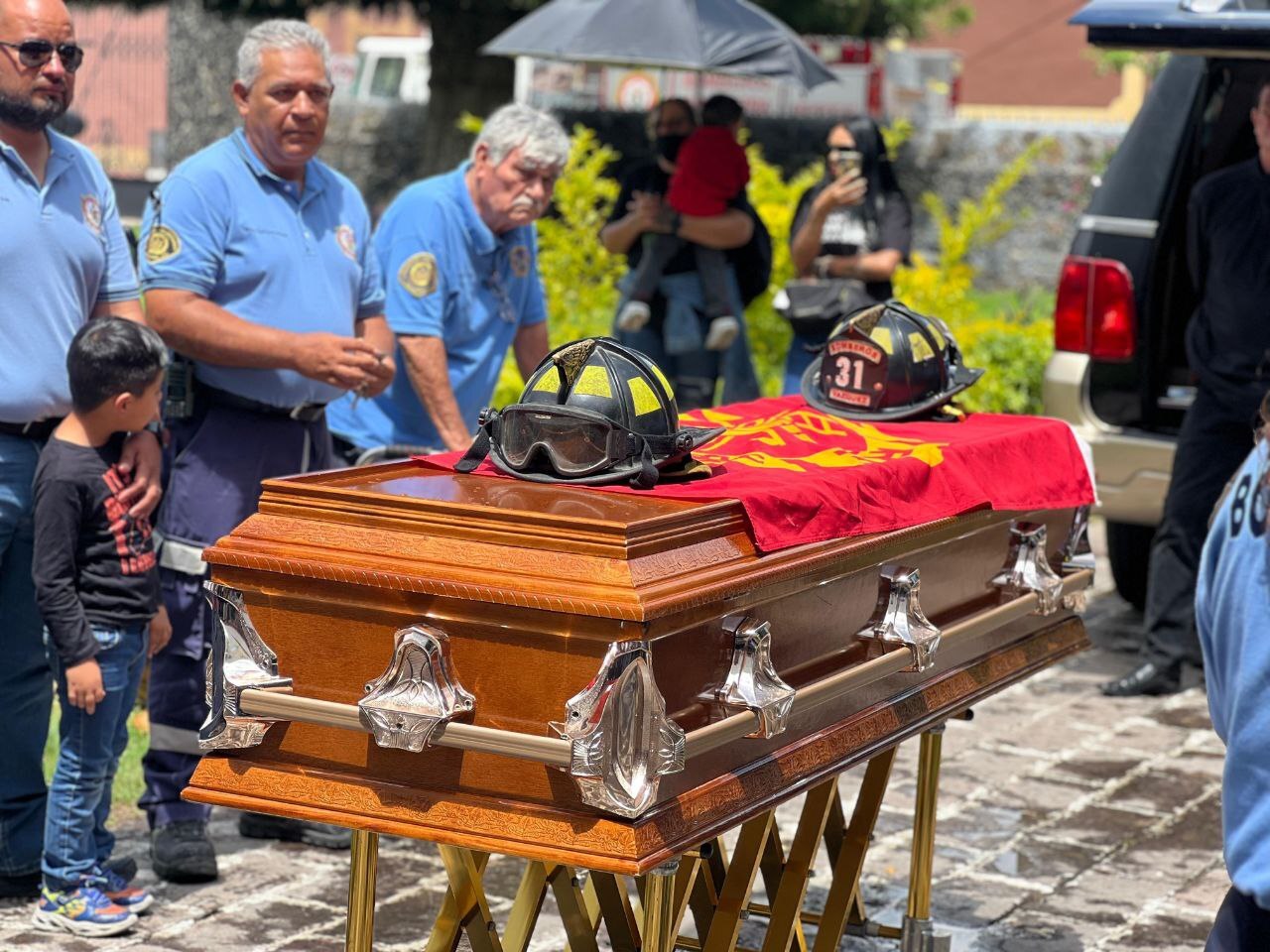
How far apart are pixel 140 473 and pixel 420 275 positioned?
115 centimetres

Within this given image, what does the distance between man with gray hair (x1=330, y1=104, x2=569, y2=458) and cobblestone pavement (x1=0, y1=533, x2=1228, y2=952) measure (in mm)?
1158

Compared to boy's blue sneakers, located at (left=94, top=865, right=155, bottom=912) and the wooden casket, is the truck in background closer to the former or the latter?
boy's blue sneakers, located at (left=94, top=865, right=155, bottom=912)

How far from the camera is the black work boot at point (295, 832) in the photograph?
5.07m

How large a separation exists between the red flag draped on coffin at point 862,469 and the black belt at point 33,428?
125 cm

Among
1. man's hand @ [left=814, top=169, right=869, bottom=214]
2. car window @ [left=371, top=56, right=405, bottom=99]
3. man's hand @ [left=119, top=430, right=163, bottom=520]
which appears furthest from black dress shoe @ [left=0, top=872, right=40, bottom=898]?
car window @ [left=371, top=56, right=405, bottom=99]

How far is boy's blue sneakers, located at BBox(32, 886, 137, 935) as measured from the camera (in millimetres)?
4309

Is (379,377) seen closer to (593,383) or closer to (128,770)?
(593,383)

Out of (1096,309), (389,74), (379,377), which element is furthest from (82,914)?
(389,74)

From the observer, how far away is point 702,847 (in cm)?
385

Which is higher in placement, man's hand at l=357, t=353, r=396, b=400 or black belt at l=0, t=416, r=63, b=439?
man's hand at l=357, t=353, r=396, b=400

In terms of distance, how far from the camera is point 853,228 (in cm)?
805

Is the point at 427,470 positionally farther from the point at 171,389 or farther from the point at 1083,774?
the point at 1083,774

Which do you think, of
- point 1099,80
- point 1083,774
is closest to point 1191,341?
point 1083,774

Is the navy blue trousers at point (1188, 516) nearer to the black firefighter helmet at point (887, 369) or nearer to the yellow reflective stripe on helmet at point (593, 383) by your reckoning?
the black firefighter helmet at point (887, 369)
